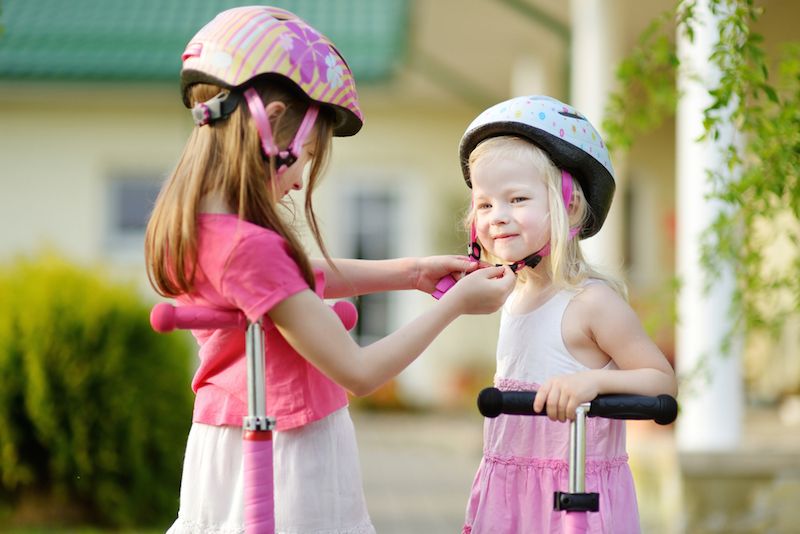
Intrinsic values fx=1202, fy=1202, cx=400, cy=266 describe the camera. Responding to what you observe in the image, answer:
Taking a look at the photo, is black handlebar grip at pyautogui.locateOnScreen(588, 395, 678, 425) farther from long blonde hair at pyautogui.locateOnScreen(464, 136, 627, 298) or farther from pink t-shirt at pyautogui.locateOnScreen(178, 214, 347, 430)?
pink t-shirt at pyautogui.locateOnScreen(178, 214, 347, 430)

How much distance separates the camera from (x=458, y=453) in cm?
1042

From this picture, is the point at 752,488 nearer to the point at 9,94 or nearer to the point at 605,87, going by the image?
the point at 605,87

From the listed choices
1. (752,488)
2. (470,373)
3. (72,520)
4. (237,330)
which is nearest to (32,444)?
(72,520)

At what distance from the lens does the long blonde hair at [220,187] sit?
254cm

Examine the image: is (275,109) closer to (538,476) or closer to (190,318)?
(190,318)

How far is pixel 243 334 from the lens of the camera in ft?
8.71

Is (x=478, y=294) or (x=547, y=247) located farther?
(x=547, y=247)

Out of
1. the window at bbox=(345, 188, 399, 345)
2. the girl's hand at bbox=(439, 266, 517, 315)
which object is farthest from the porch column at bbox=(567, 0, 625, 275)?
the window at bbox=(345, 188, 399, 345)

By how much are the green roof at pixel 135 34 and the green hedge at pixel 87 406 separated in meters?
6.67

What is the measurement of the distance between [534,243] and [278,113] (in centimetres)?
69

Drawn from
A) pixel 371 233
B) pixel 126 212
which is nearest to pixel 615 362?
pixel 371 233

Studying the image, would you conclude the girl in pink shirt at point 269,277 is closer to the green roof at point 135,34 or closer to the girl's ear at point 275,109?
the girl's ear at point 275,109

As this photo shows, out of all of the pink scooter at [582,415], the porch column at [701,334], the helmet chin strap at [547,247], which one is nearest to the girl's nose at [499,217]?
the helmet chin strap at [547,247]

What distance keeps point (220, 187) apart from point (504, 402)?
30.0 inches
